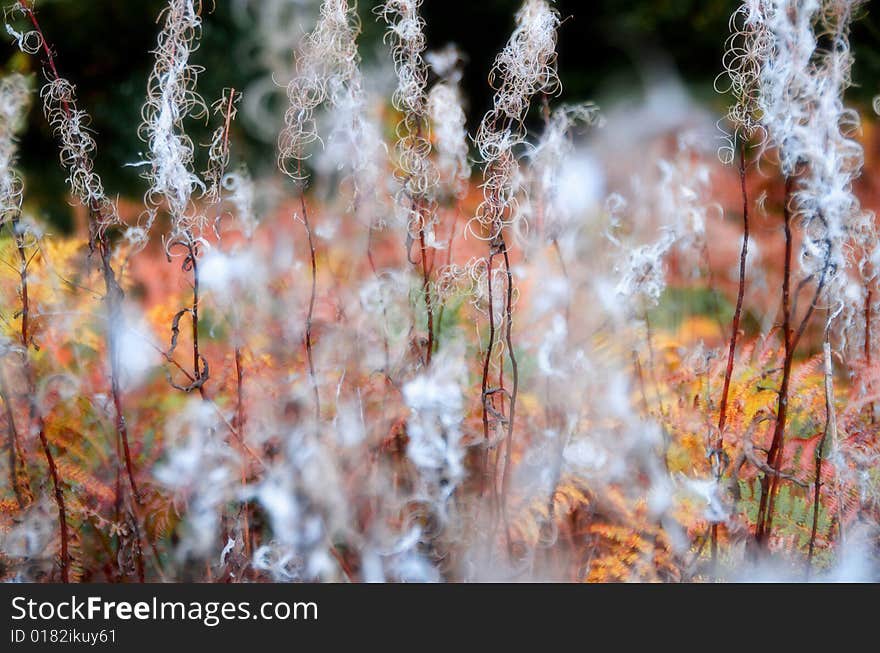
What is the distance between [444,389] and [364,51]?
2511 millimetres

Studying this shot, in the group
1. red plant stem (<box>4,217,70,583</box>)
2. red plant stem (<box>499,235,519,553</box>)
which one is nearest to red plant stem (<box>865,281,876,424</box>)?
red plant stem (<box>499,235,519,553</box>)

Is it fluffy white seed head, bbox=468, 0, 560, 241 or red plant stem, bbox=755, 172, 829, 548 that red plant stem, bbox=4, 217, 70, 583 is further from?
red plant stem, bbox=755, 172, 829, 548

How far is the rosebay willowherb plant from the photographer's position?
4.00 feet

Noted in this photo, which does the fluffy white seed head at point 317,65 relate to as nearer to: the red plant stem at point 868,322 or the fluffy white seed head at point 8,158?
the fluffy white seed head at point 8,158

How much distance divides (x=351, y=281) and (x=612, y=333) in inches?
25.7

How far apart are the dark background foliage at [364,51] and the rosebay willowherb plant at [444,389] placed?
183cm

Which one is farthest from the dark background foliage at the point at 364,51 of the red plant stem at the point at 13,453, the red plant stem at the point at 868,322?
the red plant stem at the point at 868,322

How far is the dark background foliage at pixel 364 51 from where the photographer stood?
367 cm

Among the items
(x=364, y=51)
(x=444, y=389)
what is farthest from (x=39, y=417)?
(x=364, y=51)

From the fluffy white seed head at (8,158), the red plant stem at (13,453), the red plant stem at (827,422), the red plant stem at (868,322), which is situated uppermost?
the fluffy white seed head at (8,158)

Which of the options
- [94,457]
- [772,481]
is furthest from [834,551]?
[94,457]
